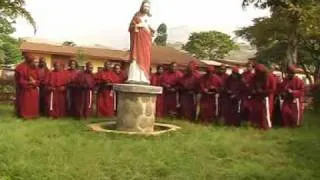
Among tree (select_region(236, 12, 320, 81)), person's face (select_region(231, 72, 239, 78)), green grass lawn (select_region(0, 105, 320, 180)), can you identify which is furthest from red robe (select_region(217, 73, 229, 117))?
tree (select_region(236, 12, 320, 81))

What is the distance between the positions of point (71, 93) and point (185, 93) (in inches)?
127

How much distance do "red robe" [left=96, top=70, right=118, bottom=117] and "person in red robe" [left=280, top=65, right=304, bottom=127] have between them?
15.7 feet

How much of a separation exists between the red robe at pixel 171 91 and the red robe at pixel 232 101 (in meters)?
1.59

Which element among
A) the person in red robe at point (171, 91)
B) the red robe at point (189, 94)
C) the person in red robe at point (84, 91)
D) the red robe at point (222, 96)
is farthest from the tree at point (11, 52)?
the red robe at point (222, 96)

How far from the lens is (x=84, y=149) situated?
10609 millimetres

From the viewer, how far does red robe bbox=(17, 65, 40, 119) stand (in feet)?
50.3

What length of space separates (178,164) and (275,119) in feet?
21.3

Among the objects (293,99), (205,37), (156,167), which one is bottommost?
(156,167)

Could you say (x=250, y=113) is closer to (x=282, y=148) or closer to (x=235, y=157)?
(x=282, y=148)

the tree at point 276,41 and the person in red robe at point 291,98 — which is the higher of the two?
the tree at point 276,41

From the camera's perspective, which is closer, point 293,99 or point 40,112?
point 293,99

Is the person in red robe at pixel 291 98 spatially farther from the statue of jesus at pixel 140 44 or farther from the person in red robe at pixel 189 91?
the statue of jesus at pixel 140 44

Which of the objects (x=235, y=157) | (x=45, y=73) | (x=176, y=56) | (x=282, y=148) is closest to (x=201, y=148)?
(x=235, y=157)

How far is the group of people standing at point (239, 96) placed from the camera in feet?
48.6
